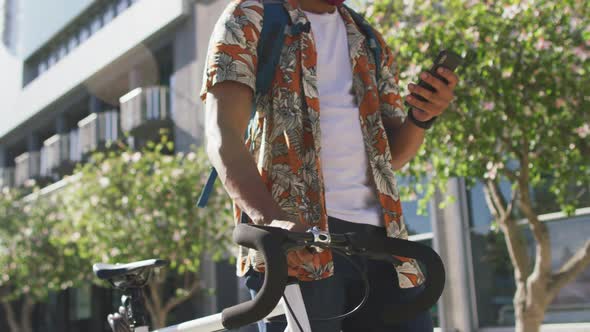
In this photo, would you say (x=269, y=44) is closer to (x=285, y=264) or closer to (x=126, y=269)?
(x=285, y=264)

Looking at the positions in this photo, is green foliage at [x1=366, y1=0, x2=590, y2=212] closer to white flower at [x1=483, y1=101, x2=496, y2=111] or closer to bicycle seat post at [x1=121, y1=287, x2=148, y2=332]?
white flower at [x1=483, y1=101, x2=496, y2=111]

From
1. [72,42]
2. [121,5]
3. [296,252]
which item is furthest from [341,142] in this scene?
[72,42]

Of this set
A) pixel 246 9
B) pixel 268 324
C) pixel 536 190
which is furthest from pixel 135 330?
pixel 536 190

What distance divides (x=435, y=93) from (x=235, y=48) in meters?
0.53

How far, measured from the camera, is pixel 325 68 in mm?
2045

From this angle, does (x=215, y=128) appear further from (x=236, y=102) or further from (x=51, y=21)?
(x=51, y=21)

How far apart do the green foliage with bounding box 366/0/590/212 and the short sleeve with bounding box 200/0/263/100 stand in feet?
14.0

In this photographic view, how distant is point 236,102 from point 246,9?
0.83ft

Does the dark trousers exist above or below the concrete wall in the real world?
below

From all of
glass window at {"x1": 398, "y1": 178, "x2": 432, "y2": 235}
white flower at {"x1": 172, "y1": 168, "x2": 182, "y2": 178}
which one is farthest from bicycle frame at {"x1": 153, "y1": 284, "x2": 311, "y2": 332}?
white flower at {"x1": 172, "y1": 168, "x2": 182, "y2": 178}

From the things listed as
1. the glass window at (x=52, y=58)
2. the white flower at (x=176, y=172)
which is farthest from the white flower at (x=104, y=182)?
the glass window at (x=52, y=58)

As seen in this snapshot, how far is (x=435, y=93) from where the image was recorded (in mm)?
2004

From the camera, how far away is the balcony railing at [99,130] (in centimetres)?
2308

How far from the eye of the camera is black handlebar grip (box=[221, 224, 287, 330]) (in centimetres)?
128
